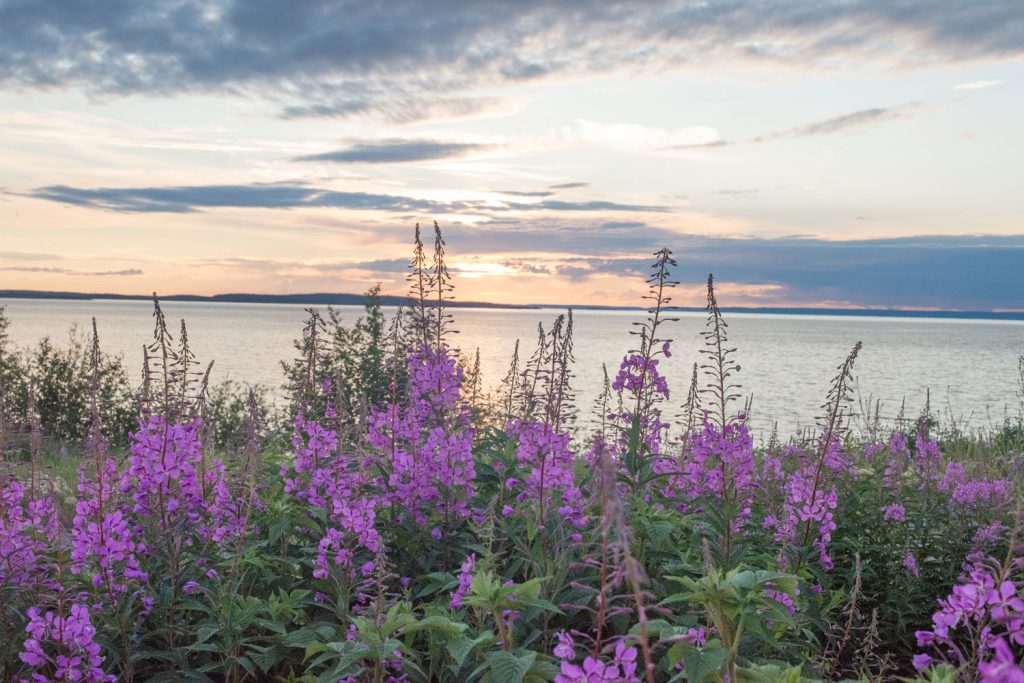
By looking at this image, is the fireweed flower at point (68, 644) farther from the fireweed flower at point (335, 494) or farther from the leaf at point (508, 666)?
the leaf at point (508, 666)

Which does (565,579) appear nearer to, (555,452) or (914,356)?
(555,452)

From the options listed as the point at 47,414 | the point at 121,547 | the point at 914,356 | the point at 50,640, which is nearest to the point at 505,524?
the point at 121,547

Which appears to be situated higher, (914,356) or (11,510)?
(11,510)

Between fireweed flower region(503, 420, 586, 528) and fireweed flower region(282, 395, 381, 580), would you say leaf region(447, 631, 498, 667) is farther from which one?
fireweed flower region(503, 420, 586, 528)

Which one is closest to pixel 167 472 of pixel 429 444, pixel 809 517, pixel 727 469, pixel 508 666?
pixel 429 444

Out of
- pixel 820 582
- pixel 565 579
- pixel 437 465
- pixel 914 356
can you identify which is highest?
pixel 437 465

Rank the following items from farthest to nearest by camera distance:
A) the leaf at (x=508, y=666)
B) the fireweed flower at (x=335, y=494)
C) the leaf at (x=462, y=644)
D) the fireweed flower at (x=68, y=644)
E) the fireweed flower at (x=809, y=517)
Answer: the fireweed flower at (x=809, y=517) → the fireweed flower at (x=335, y=494) → the fireweed flower at (x=68, y=644) → the leaf at (x=462, y=644) → the leaf at (x=508, y=666)

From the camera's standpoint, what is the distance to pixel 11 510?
5.39 metres

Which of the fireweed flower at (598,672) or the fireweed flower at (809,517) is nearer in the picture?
the fireweed flower at (598,672)

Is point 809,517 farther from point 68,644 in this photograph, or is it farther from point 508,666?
point 68,644

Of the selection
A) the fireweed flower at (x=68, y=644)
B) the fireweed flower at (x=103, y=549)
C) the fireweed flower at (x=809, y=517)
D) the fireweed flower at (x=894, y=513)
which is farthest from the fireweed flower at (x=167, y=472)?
the fireweed flower at (x=894, y=513)

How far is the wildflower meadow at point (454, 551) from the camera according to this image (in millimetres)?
3674

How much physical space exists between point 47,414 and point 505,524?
20.7 meters

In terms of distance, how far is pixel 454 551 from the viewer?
5.20 metres
